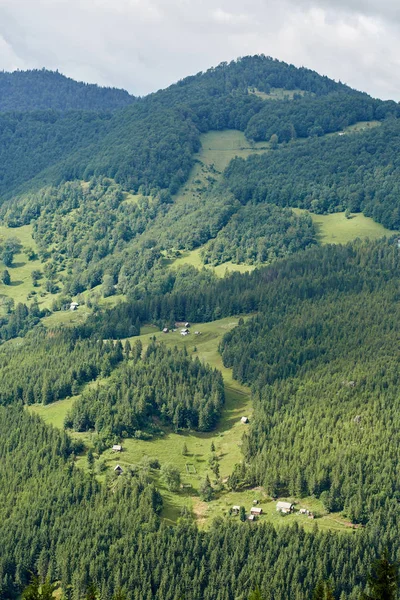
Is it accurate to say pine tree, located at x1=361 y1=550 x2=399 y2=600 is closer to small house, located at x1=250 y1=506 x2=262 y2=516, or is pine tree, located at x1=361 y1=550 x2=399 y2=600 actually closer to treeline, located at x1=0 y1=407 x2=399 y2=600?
treeline, located at x1=0 y1=407 x2=399 y2=600

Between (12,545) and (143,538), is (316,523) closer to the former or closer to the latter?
(143,538)

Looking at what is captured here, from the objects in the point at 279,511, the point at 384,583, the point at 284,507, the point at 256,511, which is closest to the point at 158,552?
the point at 256,511

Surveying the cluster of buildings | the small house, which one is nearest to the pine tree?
the cluster of buildings

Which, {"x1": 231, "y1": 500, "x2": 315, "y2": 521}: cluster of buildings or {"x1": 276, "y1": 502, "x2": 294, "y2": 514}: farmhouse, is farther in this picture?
{"x1": 276, "y1": 502, "x2": 294, "y2": 514}: farmhouse

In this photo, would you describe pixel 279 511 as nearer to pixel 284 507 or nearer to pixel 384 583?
pixel 284 507

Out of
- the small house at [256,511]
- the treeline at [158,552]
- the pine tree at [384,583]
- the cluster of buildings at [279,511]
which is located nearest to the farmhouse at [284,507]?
the cluster of buildings at [279,511]

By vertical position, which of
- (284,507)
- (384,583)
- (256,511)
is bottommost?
(256,511)

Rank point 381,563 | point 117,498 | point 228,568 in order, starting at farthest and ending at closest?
point 117,498, point 228,568, point 381,563

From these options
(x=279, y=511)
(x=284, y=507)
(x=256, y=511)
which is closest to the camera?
(x=256, y=511)

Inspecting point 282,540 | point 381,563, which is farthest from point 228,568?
point 381,563
